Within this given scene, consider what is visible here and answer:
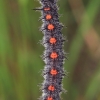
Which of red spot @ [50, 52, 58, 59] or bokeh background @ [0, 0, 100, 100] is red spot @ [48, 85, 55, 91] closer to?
red spot @ [50, 52, 58, 59]

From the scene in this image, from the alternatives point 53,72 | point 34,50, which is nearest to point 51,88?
point 53,72

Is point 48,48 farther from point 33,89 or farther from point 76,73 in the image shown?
point 76,73

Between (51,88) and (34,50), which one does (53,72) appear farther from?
(34,50)

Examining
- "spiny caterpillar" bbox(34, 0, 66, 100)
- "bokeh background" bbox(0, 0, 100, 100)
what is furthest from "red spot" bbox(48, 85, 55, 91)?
"bokeh background" bbox(0, 0, 100, 100)

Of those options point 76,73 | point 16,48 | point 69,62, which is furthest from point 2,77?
point 76,73

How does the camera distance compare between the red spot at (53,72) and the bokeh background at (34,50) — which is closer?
the red spot at (53,72)

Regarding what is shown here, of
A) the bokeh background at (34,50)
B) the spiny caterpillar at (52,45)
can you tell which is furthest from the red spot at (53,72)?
the bokeh background at (34,50)

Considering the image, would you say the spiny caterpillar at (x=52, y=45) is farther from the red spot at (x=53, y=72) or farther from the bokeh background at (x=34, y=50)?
the bokeh background at (x=34, y=50)
